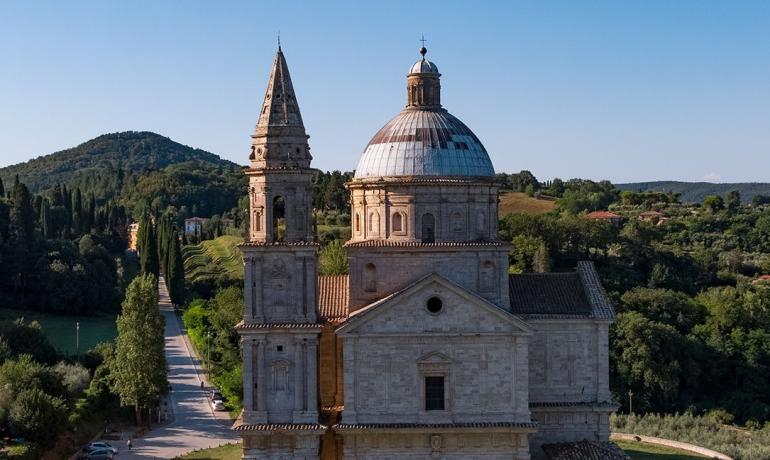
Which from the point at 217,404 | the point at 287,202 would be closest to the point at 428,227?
the point at 287,202

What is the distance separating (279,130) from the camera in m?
28.4

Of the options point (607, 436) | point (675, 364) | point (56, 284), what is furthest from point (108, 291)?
point (607, 436)

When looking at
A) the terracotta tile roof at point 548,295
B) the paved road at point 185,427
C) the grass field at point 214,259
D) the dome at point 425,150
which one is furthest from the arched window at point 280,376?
the grass field at point 214,259

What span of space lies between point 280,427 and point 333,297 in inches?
242

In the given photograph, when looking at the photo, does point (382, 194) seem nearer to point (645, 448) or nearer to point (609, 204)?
point (645, 448)

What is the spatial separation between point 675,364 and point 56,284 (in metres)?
50.4

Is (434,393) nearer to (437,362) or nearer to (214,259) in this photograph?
(437,362)

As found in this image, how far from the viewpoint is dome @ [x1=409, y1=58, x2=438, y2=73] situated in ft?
109

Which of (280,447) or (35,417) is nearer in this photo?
(280,447)

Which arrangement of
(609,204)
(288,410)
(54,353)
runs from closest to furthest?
(288,410) → (54,353) → (609,204)

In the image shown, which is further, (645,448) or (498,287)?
(645,448)

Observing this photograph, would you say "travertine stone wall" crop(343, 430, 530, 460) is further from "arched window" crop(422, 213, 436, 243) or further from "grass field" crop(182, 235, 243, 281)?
"grass field" crop(182, 235, 243, 281)

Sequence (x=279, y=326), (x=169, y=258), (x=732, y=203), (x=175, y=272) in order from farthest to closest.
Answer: (x=732, y=203), (x=169, y=258), (x=175, y=272), (x=279, y=326)

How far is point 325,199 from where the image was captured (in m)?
84.9
